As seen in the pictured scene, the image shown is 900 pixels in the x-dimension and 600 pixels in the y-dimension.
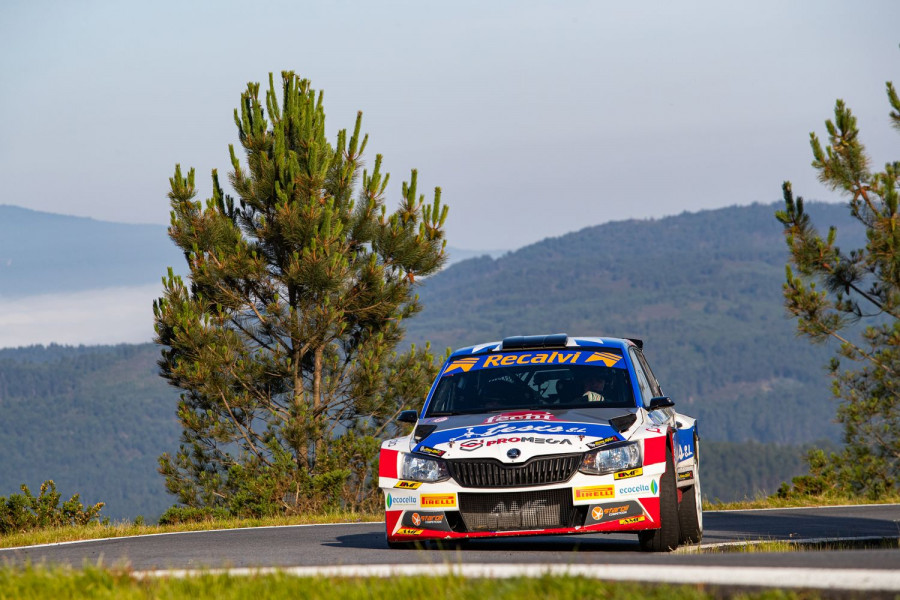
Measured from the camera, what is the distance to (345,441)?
2153 cm

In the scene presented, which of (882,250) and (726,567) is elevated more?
(882,250)

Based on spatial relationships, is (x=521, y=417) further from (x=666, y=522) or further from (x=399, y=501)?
(x=666, y=522)

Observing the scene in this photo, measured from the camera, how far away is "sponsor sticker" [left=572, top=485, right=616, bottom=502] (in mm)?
7855

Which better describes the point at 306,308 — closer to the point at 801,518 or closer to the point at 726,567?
the point at 801,518

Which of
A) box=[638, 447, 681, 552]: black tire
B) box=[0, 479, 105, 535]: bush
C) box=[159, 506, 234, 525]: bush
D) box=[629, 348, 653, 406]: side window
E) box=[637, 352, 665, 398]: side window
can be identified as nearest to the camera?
box=[638, 447, 681, 552]: black tire

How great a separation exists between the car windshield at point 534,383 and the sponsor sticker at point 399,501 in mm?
997

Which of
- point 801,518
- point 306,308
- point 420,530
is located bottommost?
point 801,518

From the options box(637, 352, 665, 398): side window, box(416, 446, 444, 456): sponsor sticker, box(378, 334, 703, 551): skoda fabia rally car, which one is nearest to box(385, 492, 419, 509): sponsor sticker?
box(378, 334, 703, 551): skoda fabia rally car

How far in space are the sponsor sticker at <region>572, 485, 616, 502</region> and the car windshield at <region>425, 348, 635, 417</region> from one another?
1134mm

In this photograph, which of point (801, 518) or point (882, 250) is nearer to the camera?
point (801, 518)

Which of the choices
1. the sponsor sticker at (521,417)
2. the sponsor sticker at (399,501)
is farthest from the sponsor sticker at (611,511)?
the sponsor sticker at (399,501)

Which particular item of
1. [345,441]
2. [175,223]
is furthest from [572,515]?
[175,223]

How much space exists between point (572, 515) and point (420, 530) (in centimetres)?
111

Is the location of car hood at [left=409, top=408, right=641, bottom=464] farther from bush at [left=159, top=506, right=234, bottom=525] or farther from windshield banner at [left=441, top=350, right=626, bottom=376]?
bush at [left=159, top=506, right=234, bottom=525]
